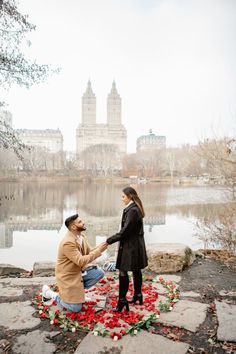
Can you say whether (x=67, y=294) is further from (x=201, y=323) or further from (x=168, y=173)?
(x=168, y=173)

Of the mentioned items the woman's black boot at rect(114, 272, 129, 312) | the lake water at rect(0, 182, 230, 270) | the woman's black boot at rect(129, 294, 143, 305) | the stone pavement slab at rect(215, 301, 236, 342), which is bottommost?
the lake water at rect(0, 182, 230, 270)

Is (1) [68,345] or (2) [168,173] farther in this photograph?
(2) [168,173]

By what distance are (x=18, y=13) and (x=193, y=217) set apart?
46.8 feet

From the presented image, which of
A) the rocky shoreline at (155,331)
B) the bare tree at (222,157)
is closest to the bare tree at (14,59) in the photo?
the rocky shoreline at (155,331)

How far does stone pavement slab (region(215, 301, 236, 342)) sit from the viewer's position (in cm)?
360

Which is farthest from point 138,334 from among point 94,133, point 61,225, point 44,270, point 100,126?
point 100,126

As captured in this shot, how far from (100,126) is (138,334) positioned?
14043 cm

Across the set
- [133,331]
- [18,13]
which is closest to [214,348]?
[133,331]

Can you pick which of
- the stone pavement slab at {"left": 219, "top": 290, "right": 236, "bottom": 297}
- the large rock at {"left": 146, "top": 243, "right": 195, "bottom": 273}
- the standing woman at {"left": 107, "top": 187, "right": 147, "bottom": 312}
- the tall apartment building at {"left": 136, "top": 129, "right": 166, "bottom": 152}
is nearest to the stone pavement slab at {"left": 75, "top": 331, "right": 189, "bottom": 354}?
the standing woman at {"left": 107, "top": 187, "right": 147, "bottom": 312}

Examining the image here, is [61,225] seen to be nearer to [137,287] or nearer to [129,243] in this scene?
[137,287]

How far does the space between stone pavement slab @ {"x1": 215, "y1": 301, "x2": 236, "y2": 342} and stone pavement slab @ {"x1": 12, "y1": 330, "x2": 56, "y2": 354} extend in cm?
198

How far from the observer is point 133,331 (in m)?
3.66

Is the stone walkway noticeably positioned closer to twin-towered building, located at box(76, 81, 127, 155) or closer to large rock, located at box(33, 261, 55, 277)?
large rock, located at box(33, 261, 55, 277)

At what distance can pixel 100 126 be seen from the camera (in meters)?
142
